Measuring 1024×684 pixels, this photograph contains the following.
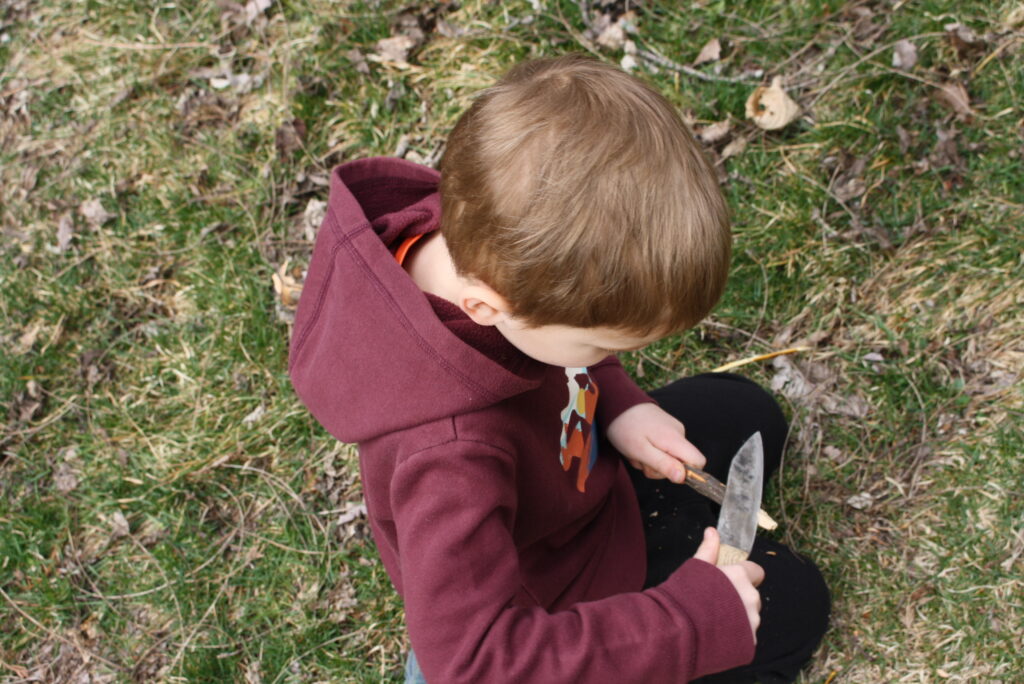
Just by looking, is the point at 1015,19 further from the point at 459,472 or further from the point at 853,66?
the point at 459,472

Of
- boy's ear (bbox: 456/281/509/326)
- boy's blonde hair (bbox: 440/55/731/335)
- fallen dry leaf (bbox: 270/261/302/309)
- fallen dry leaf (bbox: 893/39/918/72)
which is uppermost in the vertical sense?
boy's blonde hair (bbox: 440/55/731/335)

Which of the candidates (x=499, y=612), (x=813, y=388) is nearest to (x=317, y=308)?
(x=499, y=612)

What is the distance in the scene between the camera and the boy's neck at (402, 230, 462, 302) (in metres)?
1.83

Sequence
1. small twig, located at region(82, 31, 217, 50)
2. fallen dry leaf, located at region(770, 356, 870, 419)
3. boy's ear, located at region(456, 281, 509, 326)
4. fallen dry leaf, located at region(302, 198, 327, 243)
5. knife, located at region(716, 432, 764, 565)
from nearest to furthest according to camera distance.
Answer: boy's ear, located at region(456, 281, 509, 326), knife, located at region(716, 432, 764, 565), fallen dry leaf, located at region(770, 356, 870, 419), fallen dry leaf, located at region(302, 198, 327, 243), small twig, located at region(82, 31, 217, 50)

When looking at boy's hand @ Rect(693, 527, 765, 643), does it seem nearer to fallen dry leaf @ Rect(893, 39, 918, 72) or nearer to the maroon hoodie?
the maroon hoodie

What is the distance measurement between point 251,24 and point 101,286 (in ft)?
4.33

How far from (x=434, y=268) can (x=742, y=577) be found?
0.97 m

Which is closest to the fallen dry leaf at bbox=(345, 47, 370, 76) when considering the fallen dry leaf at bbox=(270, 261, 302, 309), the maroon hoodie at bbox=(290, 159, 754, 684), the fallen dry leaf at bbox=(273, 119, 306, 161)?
the fallen dry leaf at bbox=(273, 119, 306, 161)

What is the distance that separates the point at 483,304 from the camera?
5.39 feet

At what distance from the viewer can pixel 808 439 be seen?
9.10 ft

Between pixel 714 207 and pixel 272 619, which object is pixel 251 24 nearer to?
pixel 272 619

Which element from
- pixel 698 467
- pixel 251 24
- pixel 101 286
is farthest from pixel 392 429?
pixel 251 24

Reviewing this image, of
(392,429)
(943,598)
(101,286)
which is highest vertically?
(392,429)

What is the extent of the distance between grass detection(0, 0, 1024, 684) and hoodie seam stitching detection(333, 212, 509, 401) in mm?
1394
